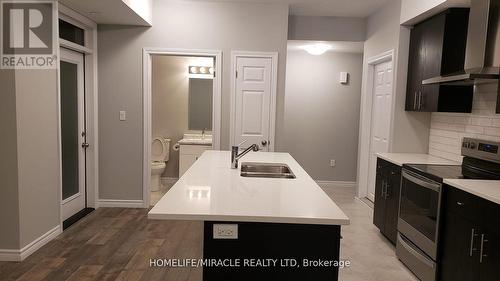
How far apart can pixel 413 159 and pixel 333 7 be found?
2308mm

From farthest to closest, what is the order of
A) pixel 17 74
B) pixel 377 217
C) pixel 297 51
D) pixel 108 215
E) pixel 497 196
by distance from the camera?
1. pixel 297 51
2. pixel 108 215
3. pixel 377 217
4. pixel 17 74
5. pixel 497 196

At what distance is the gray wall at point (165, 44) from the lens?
4480 millimetres

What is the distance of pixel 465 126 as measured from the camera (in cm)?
342

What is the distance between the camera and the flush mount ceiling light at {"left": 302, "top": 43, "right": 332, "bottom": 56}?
549 centimetres

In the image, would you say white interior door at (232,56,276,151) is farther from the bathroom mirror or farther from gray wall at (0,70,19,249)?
gray wall at (0,70,19,249)

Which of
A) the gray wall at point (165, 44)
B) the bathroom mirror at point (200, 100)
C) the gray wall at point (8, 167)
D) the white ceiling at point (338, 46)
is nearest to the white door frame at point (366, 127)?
the white ceiling at point (338, 46)

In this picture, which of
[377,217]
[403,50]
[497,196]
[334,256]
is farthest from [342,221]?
[403,50]

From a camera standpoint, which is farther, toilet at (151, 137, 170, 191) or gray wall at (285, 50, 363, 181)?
gray wall at (285, 50, 363, 181)

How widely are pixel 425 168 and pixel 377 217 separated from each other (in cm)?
110

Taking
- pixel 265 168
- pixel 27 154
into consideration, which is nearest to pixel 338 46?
pixel 265 168

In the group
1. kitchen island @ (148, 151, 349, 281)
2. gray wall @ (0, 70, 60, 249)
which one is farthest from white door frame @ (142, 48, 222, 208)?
kitchen island @ (148, 151, 349, 281)

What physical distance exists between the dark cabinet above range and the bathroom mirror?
331cm

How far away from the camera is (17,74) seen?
9.42 ft

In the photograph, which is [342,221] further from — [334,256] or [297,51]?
[297,51]
